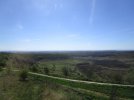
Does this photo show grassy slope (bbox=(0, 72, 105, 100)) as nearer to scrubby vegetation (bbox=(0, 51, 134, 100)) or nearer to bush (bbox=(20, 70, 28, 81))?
scrubby vegetation (bbox=(0, 51, 134, 100))

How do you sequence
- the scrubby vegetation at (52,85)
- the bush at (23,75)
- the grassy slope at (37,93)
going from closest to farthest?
the grassy slope at (37,93) → the scrubby vegetation at (52,85) → the bush at (23,75)

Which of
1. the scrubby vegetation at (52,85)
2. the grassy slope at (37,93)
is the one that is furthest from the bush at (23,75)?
the grassy slope at (37,93)

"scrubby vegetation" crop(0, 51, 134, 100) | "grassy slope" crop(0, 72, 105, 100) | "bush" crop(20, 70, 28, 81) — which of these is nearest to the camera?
"grassy slope" crop(0, 72, 105, 100)

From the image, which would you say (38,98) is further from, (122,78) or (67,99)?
(122,78)

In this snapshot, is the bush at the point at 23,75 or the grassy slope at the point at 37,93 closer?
the grassy slope at the point at 37,93

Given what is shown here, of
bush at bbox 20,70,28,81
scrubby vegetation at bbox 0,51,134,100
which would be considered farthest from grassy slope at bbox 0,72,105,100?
bush at bbox 20,70,28,81

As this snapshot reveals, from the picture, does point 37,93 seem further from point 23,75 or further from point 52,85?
point 23,75

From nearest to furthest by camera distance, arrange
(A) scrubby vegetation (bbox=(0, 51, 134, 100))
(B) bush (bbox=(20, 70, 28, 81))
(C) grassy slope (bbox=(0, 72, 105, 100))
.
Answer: (C) grassy slope (bbox=(0, 72, 105, 100))
(A) scrubby vegetation (bbox=(0, 51, 134, 100))
(B) bush (bbox=(20, 70, 28, 81))

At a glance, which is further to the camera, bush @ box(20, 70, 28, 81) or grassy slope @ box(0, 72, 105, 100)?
bush @ box(20, 70, 28, 81)

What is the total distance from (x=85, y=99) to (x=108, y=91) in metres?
5.05

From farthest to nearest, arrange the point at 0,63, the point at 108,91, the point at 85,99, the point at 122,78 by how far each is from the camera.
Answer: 1. the point at 0,63
2. the point at 122,78
3. the point at 108,91
4. the point at 85,99

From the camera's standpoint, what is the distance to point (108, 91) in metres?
18.6

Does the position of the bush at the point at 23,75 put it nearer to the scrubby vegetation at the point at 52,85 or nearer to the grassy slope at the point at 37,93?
the scrubby vegetation at the point at 52,85

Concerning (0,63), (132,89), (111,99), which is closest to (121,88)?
(132,89)
